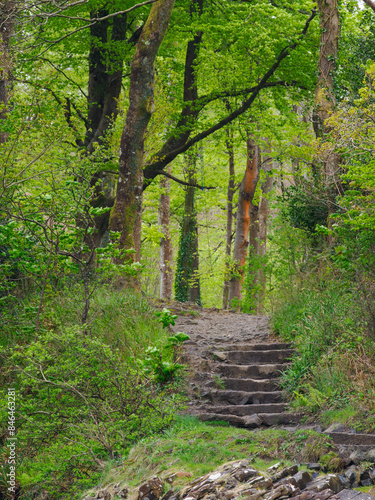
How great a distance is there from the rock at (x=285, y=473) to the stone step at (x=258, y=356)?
3818 millimetres

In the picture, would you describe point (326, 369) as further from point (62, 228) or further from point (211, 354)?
A: point (62, 228)

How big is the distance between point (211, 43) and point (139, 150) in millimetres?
4943

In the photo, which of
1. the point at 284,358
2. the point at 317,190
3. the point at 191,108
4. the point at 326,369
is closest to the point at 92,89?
the point at 191,108

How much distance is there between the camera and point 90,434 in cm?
579

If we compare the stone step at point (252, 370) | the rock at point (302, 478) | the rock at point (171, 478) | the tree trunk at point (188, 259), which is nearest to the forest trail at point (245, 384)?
the stone step at point (252, 370)

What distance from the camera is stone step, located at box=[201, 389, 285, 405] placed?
23.8 feet

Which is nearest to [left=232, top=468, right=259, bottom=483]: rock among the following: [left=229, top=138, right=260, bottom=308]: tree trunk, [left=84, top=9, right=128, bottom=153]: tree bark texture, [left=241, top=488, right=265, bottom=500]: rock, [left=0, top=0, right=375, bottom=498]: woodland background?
[left=241, top=488, right=265, bottom=500]: rock

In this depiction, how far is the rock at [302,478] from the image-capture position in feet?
13.7

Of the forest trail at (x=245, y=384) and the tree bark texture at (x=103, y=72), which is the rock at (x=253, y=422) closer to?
the forest trail at (x=245, y=384)

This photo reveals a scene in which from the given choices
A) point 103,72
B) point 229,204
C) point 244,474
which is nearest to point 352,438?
point 244,474

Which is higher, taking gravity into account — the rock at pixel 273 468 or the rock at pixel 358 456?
the rock at pixel 358 456

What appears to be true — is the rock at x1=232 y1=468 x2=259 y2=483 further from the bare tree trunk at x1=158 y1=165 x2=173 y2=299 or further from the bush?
the bare tree trunk at x1=158 y1=165 x2=173 y2=299

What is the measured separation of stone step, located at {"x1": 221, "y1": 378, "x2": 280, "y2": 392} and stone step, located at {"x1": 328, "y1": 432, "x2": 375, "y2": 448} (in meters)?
2.27

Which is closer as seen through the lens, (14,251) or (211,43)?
(14,251)
